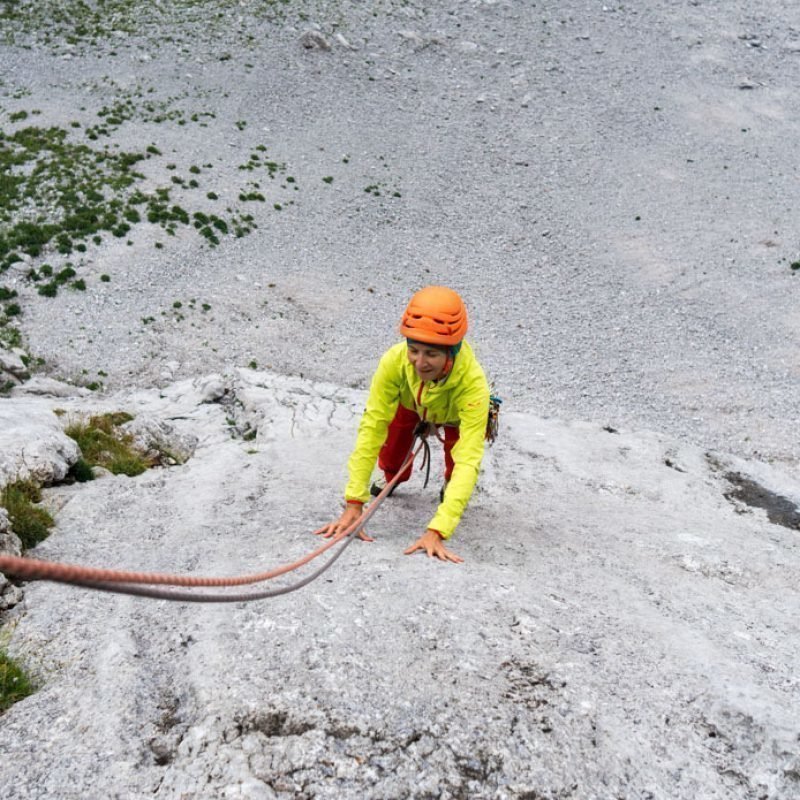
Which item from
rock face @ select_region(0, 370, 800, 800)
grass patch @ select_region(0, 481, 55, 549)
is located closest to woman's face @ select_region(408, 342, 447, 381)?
rock face @ select_region(0, 370, 800, 800)

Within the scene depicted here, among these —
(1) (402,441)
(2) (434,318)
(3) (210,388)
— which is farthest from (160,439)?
(2) (434,318)

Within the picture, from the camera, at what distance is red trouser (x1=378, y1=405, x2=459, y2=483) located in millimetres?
6781

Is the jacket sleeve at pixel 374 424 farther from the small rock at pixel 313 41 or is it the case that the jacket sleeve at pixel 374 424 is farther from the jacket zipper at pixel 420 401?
the small rock at pixel 313 41

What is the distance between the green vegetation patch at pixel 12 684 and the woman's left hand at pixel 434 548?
2919 millimetres

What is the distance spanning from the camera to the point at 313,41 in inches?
1382

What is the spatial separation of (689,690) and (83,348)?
1636 cm

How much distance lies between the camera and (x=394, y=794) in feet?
10.0

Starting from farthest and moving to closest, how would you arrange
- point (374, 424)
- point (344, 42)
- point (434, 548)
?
1. point (344, 42)
2. point (374, 424)
3. point (434, 548)

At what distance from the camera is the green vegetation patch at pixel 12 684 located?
3449 mm

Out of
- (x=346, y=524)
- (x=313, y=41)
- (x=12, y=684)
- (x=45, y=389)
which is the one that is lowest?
(x=45, y=389)

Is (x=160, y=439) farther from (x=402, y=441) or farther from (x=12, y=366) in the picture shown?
(x=12, y=366)

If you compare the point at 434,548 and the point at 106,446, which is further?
the point at 106,446

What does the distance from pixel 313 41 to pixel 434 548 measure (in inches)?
1440

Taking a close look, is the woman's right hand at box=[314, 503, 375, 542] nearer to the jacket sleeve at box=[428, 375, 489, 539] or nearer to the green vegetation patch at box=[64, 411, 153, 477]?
the jacket sleeve at box=[428, 375, 489, 539]
